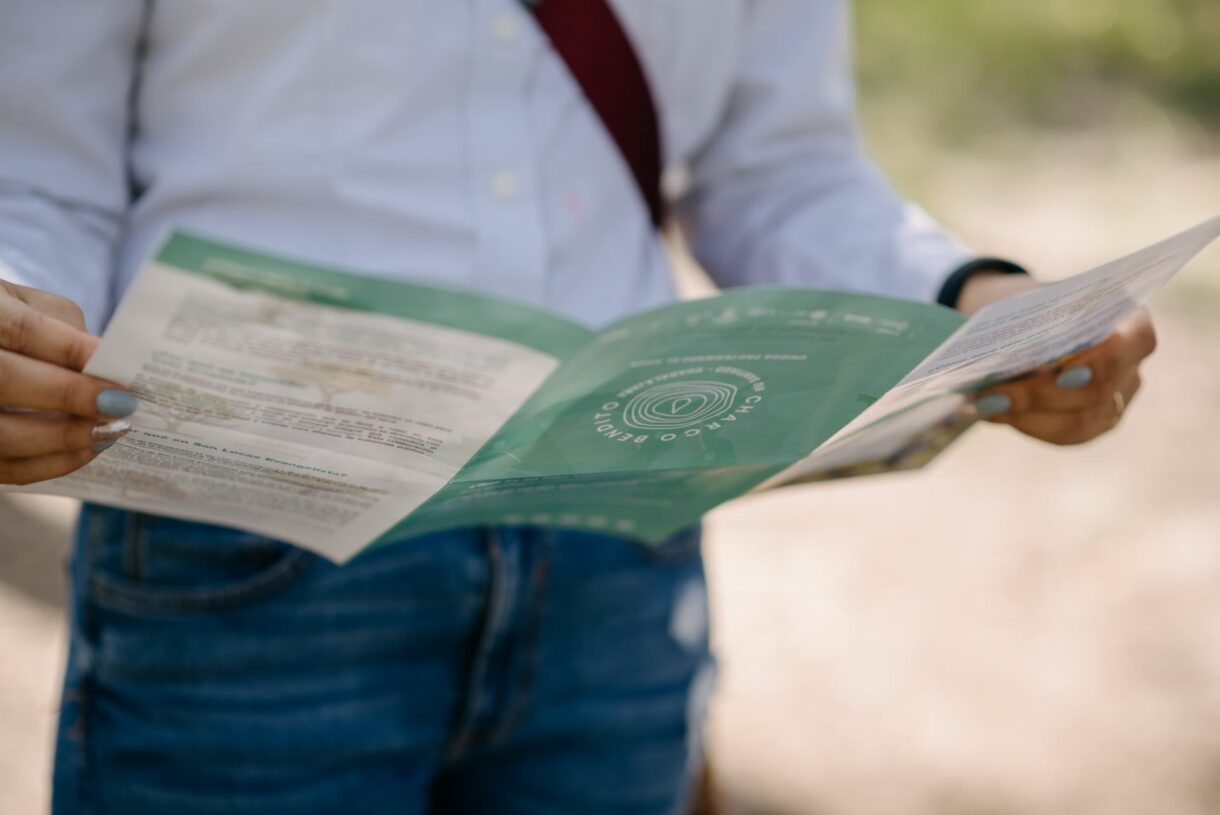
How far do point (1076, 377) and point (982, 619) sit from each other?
1.42 metres

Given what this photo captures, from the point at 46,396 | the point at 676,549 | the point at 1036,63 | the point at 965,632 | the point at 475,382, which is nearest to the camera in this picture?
the point at 46,396

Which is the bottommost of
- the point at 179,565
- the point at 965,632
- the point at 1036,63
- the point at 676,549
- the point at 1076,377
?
the point at 965,632

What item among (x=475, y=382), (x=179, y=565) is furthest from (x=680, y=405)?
(x=179, y=565)

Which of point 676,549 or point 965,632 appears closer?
→ point 676,549

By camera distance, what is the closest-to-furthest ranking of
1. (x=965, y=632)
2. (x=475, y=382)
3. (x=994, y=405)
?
(x=475, y=382) < (x=994, y=405) < (x=965, y=632)

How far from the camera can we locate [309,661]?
767 millimetres

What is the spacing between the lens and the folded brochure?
57 centimetres

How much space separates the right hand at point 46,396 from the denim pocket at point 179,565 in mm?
185

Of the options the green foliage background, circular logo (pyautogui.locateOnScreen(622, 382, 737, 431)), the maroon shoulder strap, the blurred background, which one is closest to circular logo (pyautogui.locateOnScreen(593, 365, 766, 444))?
circular logo (pyautogui.locateOnScreen(622, 382, 737, 431))

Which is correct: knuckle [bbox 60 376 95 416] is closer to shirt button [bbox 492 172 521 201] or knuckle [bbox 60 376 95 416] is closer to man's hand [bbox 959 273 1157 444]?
shirt button [bbox 492 172 521 201]

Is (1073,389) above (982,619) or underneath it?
above

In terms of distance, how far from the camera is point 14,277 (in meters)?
0.59

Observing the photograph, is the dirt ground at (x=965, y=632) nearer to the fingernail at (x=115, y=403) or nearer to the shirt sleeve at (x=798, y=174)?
the shirt sleeve at (x=798, y=174)

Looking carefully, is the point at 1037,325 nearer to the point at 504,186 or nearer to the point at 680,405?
the point at 680,405
